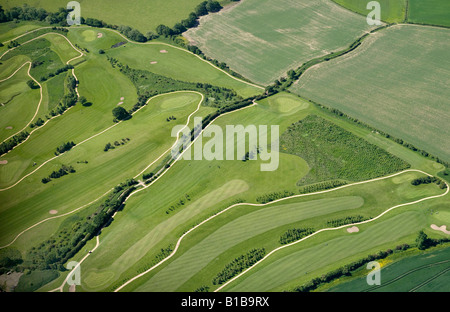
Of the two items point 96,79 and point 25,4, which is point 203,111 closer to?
point 96,79

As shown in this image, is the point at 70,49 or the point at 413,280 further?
the point at 70,49

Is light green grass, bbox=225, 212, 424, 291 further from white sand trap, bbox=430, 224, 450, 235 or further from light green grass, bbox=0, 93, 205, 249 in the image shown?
light green grass, bbox=0, 93, 205, 249

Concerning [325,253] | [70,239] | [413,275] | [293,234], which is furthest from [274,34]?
[70,239]

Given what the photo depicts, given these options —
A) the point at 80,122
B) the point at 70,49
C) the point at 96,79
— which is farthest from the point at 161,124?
the point at 70,49

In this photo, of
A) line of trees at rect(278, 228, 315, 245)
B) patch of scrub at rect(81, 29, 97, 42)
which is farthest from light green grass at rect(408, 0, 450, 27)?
patch of scrub at rect(81, 29, 97, 42)

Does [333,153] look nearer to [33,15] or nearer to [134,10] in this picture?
[134,10]

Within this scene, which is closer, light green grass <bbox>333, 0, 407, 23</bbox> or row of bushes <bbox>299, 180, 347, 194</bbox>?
row of bushes <bbox>299, 180, 347, 194</bbox>
